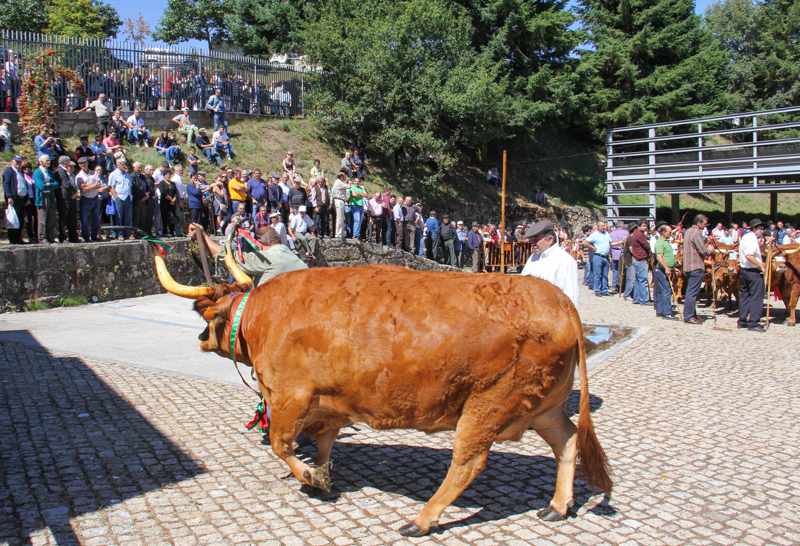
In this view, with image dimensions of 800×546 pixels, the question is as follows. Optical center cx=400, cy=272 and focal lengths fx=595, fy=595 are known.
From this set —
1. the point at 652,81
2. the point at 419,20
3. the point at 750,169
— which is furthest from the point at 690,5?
the point at 419,20

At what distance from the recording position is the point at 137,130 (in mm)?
17562

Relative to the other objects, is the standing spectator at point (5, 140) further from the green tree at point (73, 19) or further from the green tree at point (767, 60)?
the green tree at point (767, 60)

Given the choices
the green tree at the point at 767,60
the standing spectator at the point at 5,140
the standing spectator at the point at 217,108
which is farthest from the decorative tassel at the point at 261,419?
the green tree at the point at 767,60

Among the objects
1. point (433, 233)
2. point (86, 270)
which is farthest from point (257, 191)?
point (433, 233)

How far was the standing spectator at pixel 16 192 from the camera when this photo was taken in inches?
437

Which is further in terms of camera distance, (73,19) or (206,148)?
(73,19)

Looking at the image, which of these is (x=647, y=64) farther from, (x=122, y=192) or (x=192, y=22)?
(x=192, y=22)

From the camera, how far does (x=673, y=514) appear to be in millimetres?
4246

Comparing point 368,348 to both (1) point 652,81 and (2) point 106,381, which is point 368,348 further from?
(1) point 652,81

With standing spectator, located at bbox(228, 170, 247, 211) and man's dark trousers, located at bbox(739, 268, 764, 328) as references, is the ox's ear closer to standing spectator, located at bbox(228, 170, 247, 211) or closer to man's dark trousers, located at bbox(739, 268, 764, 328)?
man's dark trousers, located at bbox(739, 268, 764, 328)

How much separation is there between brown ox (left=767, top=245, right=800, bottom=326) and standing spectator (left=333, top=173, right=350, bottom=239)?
11.4 metres

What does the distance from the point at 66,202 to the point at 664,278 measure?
1274cm

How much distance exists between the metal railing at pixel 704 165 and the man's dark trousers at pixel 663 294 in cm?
1119

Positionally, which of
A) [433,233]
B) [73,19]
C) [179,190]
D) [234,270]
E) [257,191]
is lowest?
[234,270]
